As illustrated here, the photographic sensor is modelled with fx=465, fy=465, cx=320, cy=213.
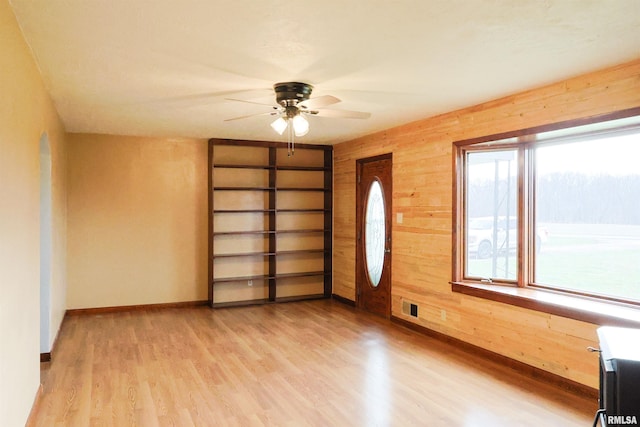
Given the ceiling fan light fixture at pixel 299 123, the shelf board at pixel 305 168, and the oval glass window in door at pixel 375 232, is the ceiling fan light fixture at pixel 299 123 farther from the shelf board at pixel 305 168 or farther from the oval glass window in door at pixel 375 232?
the shelf board at pixel 305 168

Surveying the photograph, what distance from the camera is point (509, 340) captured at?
168 inches

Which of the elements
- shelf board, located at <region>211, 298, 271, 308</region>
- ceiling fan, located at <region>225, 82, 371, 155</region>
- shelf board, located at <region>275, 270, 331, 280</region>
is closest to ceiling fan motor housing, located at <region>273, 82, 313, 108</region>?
ceiling fan, located at <region>225, 82, 371, 155</region>

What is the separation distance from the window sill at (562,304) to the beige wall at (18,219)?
3799 mm

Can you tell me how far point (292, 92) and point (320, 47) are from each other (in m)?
0.82

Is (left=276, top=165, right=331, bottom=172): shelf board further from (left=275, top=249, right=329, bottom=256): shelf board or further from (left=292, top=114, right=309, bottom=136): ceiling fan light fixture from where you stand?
(left=292, top=114, right=309, bottom=136): ceiling fan light fixture

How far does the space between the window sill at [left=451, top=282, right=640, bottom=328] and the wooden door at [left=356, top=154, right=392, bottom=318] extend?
1.57 meters

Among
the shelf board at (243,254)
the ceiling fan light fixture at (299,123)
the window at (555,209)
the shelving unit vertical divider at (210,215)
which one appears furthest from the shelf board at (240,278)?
the ceiling fan light fixture at (299,123)

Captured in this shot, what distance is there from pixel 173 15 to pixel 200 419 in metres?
2.59

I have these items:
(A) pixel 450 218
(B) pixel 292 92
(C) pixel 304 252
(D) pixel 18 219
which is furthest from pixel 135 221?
(A) pixel 450 218

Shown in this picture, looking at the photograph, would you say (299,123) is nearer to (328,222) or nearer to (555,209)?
(555,209)

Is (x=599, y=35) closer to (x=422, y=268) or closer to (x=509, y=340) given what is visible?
(x=509, y=340)

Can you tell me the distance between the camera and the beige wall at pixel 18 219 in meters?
2.31

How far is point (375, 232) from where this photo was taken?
6.57m

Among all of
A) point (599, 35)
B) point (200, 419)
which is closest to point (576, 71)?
point (599, 35)
